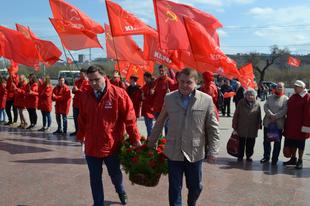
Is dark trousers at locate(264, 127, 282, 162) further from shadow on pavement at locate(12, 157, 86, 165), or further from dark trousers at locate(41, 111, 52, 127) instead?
dark trousers at locate(41, 111, 52, 127)

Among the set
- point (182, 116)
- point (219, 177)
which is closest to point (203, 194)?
point (219, 177)

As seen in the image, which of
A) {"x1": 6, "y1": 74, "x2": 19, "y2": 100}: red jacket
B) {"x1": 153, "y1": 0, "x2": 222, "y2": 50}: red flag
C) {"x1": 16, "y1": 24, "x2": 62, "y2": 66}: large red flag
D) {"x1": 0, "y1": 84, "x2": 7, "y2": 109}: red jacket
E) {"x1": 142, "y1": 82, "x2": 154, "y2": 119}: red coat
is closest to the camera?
{"x1": 153, "y1": 0, "x2": 222, "y2": 50}: red flag

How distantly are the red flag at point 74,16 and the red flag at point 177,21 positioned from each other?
2.60 meters

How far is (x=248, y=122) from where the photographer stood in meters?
8.66

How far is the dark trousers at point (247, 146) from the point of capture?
345 inches

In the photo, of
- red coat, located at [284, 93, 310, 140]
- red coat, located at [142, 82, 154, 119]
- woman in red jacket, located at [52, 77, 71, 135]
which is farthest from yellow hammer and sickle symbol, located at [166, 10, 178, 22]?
woman in red jacket, located at [52, 77, 71, 135]

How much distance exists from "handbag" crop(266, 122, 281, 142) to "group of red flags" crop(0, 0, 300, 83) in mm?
1234

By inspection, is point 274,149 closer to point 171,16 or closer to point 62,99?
point 171,16

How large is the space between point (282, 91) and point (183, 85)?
15.2 ft

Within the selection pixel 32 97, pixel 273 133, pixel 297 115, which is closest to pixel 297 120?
pixel 297 115

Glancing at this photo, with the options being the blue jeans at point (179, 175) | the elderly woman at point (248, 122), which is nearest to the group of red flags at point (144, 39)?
the elderly woman at point (248, 122)

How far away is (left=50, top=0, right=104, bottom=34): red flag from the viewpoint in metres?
10.7

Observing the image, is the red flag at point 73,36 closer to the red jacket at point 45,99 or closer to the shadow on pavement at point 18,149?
the red jacket at point 45,99

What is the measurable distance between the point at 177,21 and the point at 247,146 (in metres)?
3.00
